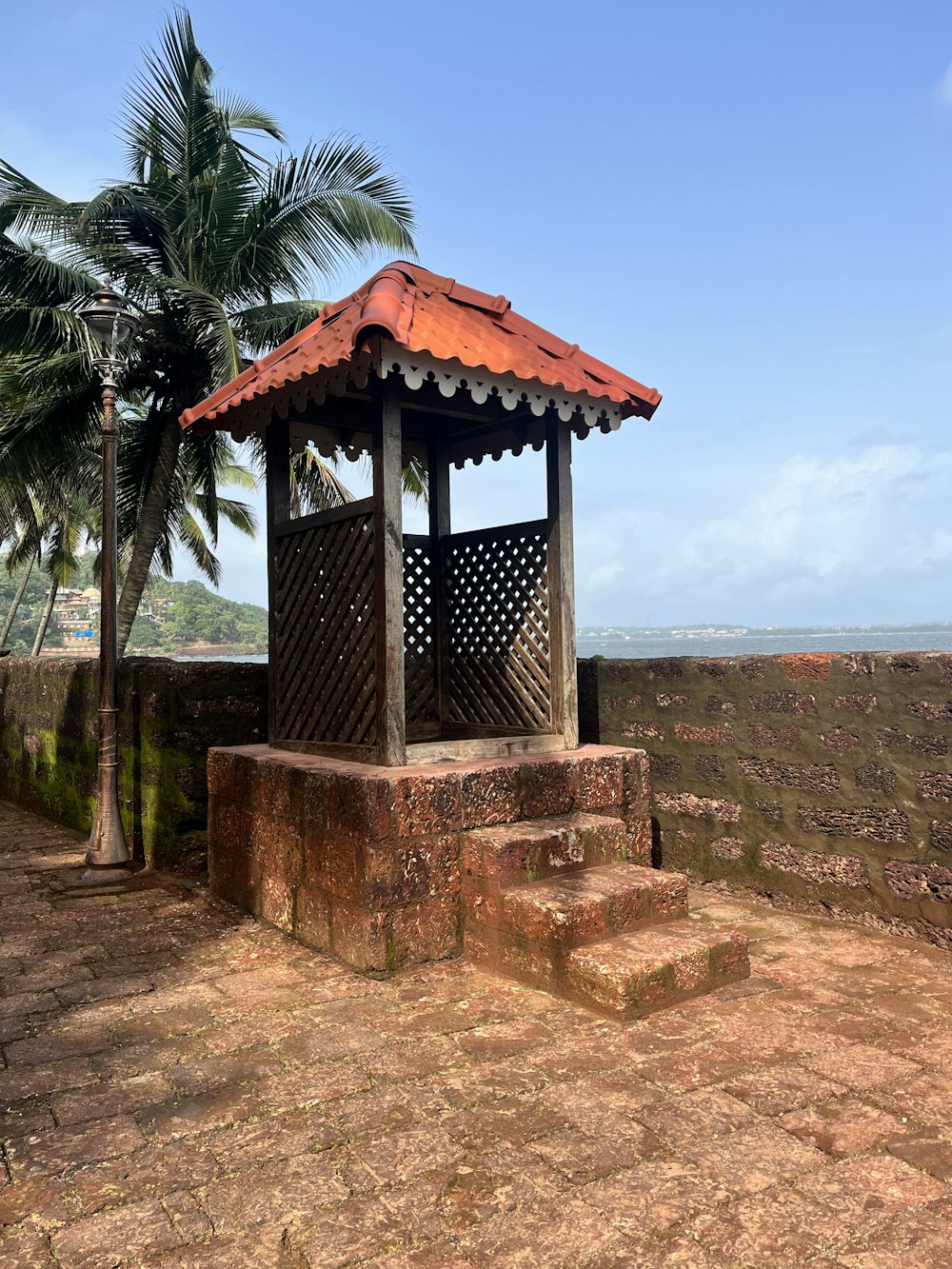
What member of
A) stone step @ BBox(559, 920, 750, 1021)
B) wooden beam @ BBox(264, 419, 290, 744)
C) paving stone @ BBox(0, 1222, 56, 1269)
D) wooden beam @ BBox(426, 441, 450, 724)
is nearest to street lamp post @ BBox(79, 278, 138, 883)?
wooden beam @ BBox(264, 419, 290, 744)

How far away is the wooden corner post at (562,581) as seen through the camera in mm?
4879

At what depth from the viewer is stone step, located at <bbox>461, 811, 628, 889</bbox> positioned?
3949 mm

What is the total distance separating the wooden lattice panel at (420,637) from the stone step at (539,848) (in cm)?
148

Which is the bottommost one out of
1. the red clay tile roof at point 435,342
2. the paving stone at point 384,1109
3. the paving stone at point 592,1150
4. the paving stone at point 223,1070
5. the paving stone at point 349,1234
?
the paving stone at point 223,1070

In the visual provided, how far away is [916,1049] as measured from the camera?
2959 millimetres

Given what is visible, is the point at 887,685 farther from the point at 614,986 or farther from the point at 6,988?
the point at 6,988

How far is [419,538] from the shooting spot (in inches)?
222

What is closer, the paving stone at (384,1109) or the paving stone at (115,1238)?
the paving stone at (115,1238)

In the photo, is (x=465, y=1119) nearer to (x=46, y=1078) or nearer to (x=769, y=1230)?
(x=769, y=1230)

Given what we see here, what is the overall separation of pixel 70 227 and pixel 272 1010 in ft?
38.1

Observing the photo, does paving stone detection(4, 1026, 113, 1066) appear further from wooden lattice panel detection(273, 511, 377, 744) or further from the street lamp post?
the street lamp post

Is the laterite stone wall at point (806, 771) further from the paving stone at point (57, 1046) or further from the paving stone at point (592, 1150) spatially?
the paving stone at point (57, 1046)

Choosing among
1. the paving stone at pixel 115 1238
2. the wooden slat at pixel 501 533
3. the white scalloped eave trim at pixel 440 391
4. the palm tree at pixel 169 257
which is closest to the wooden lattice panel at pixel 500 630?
the wooden slat at pixel 501 533

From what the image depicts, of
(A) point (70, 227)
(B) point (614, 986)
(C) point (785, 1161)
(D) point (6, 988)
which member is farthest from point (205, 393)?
(C) point (785, 1161)
